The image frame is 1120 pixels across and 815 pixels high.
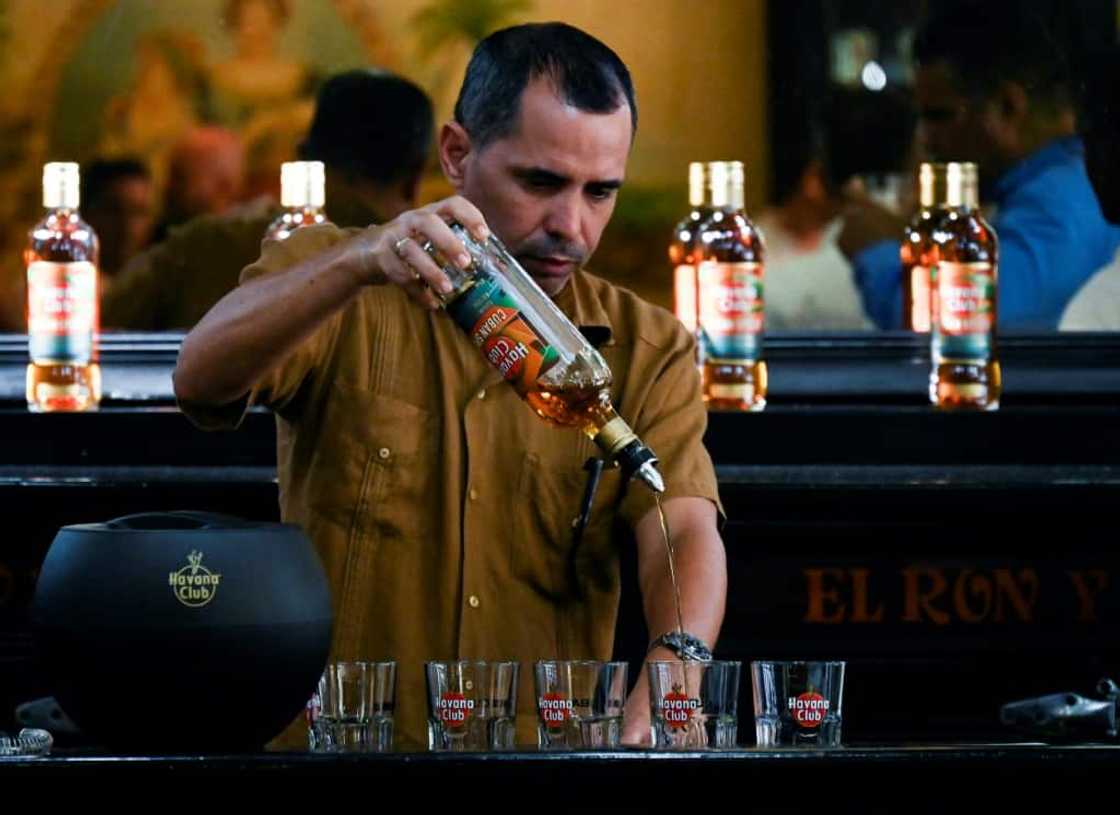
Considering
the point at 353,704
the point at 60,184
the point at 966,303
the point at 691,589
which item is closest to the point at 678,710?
the point at 353,704

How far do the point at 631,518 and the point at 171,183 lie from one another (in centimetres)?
162

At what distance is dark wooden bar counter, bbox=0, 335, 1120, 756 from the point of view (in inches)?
132

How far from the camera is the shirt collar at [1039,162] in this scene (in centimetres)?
377

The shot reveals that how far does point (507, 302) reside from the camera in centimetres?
181

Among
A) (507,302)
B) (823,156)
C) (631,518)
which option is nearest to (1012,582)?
(823,156)

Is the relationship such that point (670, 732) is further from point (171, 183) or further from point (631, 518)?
point (171, 183)

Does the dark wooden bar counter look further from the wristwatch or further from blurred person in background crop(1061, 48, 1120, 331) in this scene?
the wristwatch

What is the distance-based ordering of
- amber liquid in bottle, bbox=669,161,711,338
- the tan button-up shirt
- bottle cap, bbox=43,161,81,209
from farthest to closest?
1. amber liquid in bottle, bbox=669,161,711,338
2. bottle cap, bbox=43,161,81,209
3. the tan button-up shirt

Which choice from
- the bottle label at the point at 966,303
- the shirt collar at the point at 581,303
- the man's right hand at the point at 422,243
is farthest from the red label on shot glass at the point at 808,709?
the bottle label at the point at 966,303

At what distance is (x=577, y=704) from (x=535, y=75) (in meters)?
0.84

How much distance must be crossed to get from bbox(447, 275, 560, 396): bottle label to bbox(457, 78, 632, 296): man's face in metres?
0.49

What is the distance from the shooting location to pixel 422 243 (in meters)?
1.87

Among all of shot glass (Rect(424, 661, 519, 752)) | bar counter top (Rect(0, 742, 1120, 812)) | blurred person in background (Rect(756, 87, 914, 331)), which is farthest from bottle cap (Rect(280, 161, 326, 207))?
bar counter top (Rect(0, 742, 1120, 812))

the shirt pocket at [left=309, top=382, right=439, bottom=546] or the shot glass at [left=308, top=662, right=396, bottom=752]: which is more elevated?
the shirt pocket at [left=309, top=382, right=439, bottom=546]
